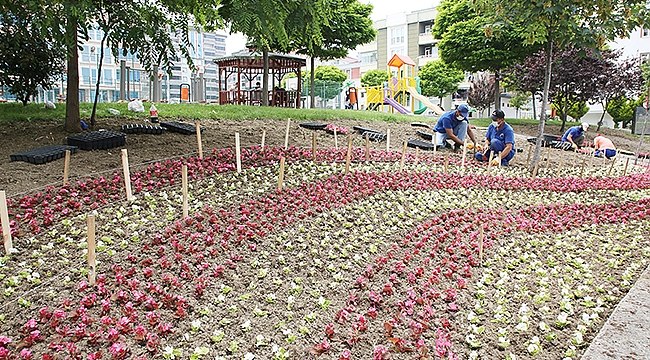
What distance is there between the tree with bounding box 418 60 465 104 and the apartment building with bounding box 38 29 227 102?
55.1ft

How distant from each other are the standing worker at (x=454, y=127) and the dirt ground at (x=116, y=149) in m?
0.94

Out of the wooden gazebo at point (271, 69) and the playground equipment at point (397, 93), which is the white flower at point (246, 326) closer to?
the wooden gazebo at point (271, 69)

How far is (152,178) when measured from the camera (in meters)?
5.32

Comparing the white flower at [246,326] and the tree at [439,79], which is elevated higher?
the tree at [439,79]

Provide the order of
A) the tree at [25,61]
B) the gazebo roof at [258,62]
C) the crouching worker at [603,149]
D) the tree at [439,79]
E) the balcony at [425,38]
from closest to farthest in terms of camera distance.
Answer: the tree at [25,61] < the crouching worker at [603,149] < the gazebo roof at [258,62] < the tree at [439,79] < the balcony at [425,38]

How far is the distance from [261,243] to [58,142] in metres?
4.29

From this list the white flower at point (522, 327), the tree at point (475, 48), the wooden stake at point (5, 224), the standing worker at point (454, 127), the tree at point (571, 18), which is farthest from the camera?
the tree at point (475, 48)

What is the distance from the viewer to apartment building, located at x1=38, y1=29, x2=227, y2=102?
616 inches

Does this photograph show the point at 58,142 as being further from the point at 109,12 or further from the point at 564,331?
the point at 564,331

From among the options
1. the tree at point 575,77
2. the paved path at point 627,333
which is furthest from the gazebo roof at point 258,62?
the paved path at point 627,333

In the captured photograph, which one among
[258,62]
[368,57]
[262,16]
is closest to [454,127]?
[262,16]

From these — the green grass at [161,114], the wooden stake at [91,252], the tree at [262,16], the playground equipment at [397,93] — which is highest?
the playground equipment at [397,93]

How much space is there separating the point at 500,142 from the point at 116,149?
7.02 metres

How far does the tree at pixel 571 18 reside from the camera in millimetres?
Answer: 7492
